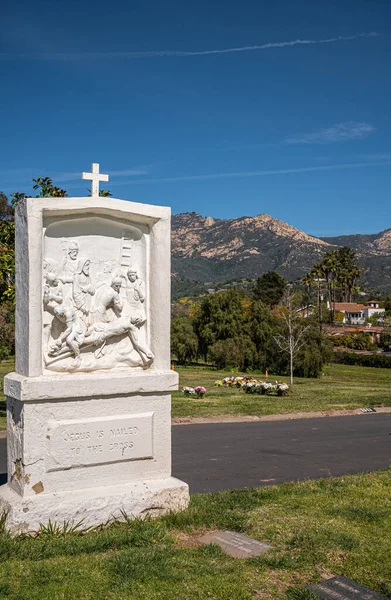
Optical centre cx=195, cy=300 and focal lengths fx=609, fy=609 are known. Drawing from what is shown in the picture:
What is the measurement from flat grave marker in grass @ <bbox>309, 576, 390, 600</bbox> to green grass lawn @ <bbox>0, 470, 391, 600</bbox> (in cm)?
9

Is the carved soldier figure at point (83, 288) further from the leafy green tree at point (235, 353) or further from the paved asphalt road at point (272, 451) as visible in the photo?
the leafy green tree at point (235, 353)

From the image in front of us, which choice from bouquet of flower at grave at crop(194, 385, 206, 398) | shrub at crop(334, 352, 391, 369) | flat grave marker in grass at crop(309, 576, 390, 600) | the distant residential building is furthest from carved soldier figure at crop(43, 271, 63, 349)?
the distant residential building

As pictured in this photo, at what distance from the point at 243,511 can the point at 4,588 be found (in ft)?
9.39

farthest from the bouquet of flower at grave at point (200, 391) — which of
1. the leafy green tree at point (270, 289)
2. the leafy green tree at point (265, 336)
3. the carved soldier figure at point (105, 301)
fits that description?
the leafy green tree at point (270, 289)

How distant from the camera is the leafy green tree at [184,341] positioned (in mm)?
44188

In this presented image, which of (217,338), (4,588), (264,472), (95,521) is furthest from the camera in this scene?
(217,338)

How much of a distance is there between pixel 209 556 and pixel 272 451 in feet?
19.6

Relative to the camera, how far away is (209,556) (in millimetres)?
5184

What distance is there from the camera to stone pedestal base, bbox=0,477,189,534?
19.1 feet

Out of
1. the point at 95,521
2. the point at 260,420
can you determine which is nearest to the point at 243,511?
the point at 95,521

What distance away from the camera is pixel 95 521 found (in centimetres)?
609

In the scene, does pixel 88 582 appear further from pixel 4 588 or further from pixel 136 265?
pixel 136 265

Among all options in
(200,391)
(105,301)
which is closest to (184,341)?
(200,391)

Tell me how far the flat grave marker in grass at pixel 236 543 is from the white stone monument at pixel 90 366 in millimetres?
888
